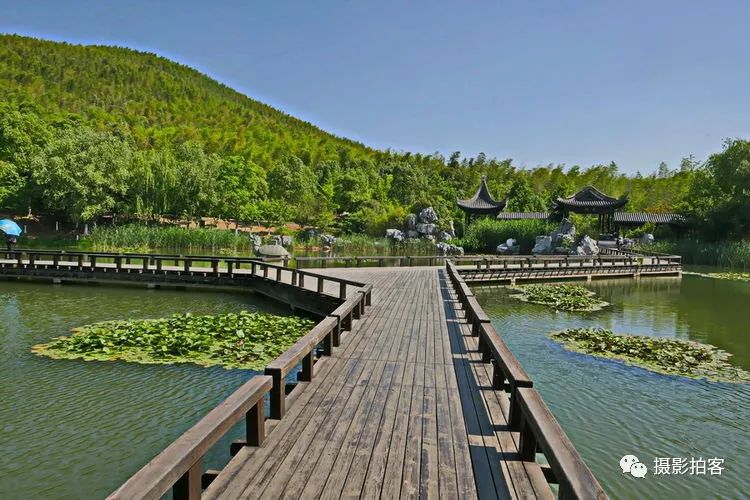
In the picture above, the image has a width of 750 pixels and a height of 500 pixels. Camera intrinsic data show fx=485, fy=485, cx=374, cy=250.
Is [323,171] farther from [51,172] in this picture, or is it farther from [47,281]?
[47,281]

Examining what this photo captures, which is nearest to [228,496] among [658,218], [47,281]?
[47,281]

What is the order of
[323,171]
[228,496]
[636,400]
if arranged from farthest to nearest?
[323,171] → [636,400] → [228,496]

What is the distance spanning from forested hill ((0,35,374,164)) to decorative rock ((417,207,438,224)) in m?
33.3

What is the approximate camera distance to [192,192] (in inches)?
1548

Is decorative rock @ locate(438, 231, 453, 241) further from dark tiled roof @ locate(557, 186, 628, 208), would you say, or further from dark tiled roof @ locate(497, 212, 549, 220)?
dark tiled roof @ locate(557, 186, 628, 208)

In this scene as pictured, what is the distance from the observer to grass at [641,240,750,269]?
30625 mm

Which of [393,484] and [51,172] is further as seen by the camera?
[51,172]

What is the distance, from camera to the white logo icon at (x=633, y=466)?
5184mm

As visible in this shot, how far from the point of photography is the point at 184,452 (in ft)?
8.46

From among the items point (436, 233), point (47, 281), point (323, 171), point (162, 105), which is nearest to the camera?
point (47, 281)

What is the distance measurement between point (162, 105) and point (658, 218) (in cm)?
9753

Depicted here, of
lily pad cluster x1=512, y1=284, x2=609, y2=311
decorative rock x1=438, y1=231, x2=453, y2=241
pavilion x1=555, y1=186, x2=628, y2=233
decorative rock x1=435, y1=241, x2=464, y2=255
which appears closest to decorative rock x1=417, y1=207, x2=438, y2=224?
decorative rock x1=438, y1=231, x2=453, y2=241

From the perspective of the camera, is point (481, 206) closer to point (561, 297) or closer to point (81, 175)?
point (561, 297)

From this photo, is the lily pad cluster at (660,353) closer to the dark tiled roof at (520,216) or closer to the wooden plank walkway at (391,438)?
the wooden plank walkway at (391,438)
